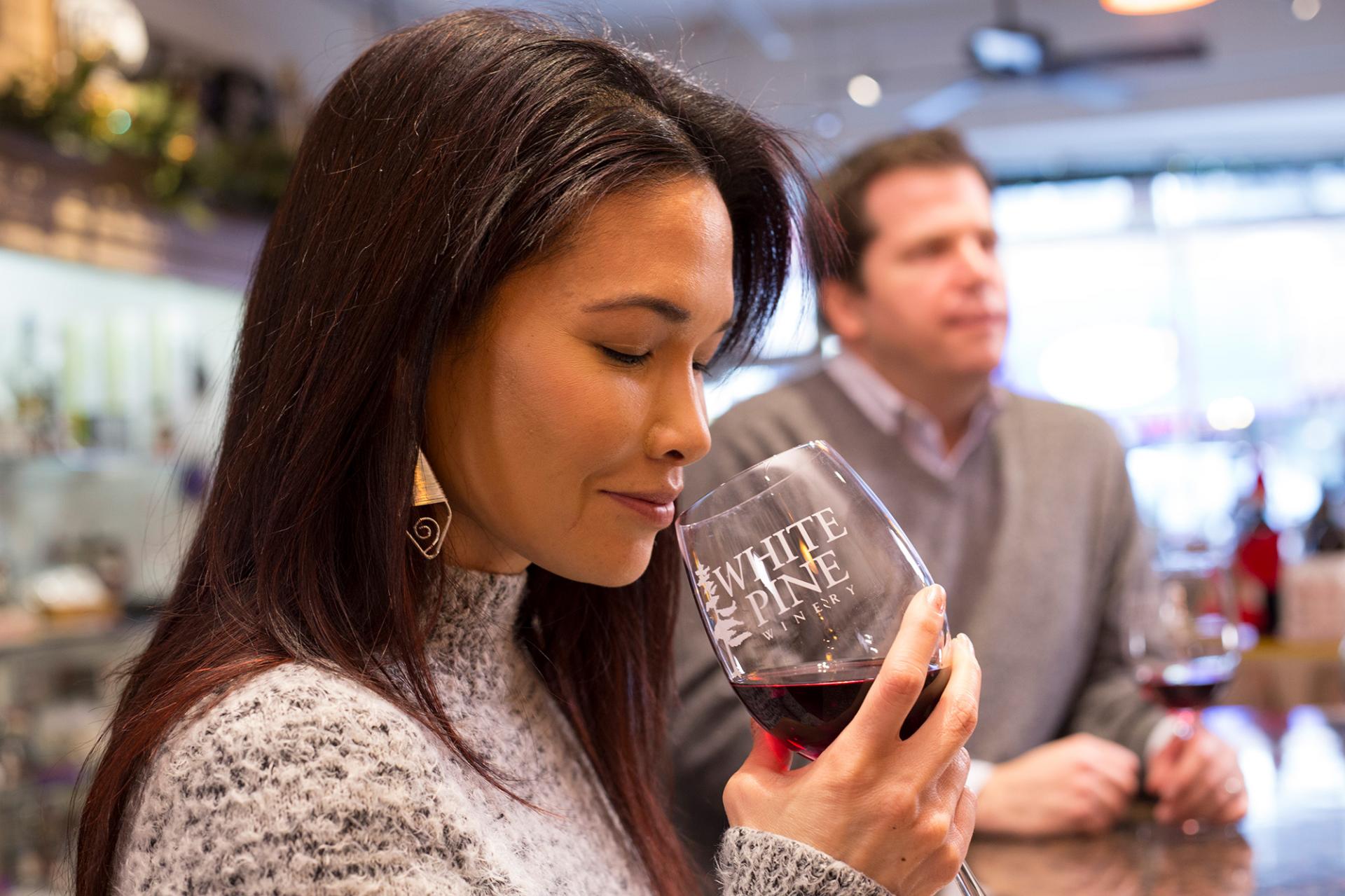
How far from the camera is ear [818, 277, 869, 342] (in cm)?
233

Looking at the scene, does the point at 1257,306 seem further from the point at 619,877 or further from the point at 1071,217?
the point at 619,877

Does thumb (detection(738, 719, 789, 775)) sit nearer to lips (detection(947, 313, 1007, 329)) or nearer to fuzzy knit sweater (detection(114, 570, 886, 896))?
fuzzy knit sweater (detection(114, 570, 886, 896))

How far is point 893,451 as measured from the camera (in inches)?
86.8

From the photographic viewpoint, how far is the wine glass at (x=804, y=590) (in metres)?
0.82

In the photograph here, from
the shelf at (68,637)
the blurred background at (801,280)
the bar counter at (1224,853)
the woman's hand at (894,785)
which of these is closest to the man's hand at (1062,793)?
the bar counter at (1224,853)

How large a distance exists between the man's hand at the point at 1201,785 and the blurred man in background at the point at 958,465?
364 millimetres

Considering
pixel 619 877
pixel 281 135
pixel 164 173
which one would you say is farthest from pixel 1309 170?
pixel 619 877

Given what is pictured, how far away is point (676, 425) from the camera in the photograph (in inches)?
35.0

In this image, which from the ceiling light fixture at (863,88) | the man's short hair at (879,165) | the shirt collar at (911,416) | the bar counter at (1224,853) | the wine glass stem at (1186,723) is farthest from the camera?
the ceiling light fixture at (863,88)

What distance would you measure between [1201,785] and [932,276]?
3.58 ft

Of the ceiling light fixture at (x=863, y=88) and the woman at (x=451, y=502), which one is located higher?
the ceiling light fixture at (x=863, y=88)

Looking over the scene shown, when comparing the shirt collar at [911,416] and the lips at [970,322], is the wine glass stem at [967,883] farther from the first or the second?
the lips at [970,322]

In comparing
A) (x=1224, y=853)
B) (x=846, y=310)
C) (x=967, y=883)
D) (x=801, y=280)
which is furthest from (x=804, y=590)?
(x=846, y=310)

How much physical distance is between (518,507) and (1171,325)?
827cm
